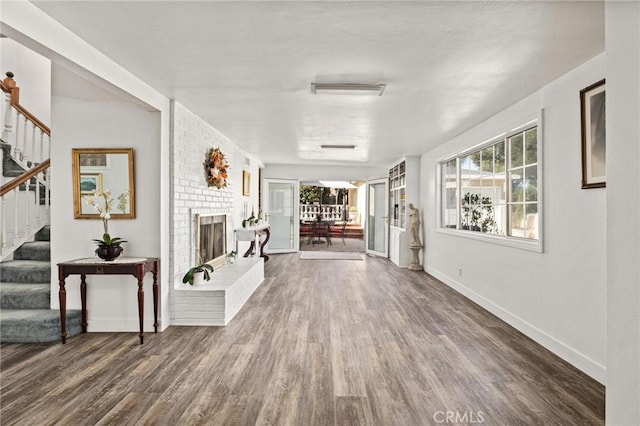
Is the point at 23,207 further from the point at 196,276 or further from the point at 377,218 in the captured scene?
the point at 377,218

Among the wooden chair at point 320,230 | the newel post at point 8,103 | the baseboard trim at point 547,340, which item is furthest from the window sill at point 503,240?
the wooden chair at point 320,230

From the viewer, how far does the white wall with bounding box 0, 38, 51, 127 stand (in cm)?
500

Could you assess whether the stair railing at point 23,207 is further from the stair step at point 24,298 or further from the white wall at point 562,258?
the white wall at point 562,258

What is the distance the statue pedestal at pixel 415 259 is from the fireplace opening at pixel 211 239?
11.9 feet

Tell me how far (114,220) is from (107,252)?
0.43 m

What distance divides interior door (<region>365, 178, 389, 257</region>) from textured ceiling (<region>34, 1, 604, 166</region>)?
201 inches

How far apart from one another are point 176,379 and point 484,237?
145 inches

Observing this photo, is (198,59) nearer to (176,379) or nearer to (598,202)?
(176,379)

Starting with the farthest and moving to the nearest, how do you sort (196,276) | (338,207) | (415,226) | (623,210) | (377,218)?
1. (338,207)
2. (377,218)
3. (415,226)
4. (196,276)
5. (623,210)

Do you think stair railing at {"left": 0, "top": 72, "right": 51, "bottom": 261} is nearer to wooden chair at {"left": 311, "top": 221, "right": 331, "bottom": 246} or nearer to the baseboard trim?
the baseboard trim

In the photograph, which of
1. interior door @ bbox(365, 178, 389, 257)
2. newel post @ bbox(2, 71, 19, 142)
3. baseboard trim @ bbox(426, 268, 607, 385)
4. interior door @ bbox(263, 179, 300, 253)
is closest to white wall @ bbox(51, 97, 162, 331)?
newel post @ bbox(2, 71, 19, 142)

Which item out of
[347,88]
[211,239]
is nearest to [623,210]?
[347,88]

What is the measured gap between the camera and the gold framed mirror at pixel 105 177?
370cm

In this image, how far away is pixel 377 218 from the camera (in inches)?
382
